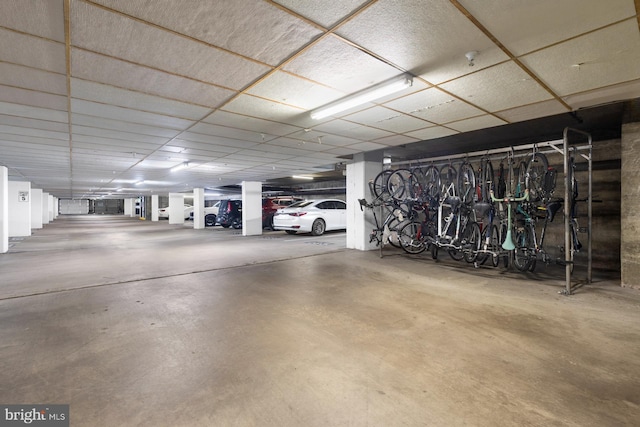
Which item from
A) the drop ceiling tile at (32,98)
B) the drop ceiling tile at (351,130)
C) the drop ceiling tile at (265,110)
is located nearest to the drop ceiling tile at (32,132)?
the drop ceiling tile at (32,98)

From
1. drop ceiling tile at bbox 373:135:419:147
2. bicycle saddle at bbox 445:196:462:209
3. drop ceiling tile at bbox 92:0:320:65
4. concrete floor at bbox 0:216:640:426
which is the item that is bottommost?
concrete floor at bbox 0:216:640:426

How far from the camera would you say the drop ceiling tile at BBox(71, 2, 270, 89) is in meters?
2.06

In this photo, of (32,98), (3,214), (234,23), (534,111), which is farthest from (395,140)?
(3,214)

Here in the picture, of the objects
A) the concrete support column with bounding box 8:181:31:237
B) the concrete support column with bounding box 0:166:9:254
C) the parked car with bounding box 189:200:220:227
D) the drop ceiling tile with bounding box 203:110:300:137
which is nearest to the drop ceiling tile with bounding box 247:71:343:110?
the drop ceiling tile with bounding box 203:110:300:137

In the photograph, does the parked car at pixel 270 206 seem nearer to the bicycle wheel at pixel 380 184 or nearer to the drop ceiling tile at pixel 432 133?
the bicycle wheel at pixel 380 184

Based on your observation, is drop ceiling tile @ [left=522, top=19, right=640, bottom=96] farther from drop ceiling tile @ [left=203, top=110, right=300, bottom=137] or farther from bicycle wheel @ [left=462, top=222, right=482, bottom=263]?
drop ceiling tile @ [left=203, top=110, right=300, bottom=137]

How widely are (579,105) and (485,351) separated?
142 inches

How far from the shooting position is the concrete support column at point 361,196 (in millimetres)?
7312

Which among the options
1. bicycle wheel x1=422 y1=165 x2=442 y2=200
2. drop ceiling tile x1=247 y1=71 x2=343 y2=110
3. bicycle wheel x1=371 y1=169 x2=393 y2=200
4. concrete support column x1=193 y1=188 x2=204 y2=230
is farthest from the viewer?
concrete support column x1=193 y1=188 x2=204 y2=230

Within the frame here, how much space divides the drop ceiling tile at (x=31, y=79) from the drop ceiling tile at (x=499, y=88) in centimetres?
407

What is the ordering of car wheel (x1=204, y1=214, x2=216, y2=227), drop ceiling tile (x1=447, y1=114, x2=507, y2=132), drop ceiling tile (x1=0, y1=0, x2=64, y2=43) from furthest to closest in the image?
car wheel (x1=204, y1=214, x2=216, y2=227)
drop ceiling tile (x1=447, y1=114, x2=507, y2=132)
drop ceiling tile (x1=0, y1=0, x2=64, y2=43)

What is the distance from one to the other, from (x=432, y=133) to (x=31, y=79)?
547 centimetres

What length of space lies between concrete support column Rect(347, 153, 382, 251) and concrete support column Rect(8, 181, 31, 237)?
12867 mm

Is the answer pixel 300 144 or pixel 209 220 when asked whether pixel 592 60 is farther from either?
pixel 209 220
